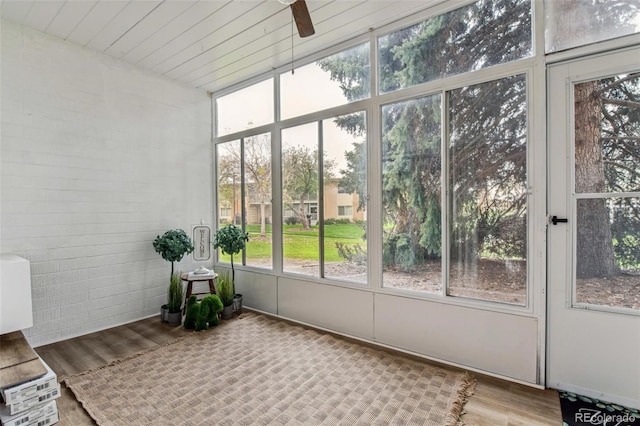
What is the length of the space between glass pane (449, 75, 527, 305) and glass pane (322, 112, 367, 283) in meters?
0.82

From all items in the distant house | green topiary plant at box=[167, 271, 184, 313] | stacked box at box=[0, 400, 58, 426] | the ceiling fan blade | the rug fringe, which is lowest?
the rug fringe

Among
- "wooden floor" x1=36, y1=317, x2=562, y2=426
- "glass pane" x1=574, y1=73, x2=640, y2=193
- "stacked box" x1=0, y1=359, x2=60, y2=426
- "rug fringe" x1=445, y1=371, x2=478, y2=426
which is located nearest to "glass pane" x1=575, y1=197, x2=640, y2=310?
"glass pane" x1=574, y1=73, x2=640, y2=193

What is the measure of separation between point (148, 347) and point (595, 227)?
3.66 meters

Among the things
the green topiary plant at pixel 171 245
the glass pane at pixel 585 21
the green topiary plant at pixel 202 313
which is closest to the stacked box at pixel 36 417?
the green topiary plant at pixel 202 313

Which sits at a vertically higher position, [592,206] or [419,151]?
[419,151]

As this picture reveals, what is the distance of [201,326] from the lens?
3.17 m

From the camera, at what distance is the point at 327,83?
3186 millimetres

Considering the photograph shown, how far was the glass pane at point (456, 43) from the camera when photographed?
2223 mm

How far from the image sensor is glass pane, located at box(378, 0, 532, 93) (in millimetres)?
2223

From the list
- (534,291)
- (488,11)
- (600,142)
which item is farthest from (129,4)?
(534,291)

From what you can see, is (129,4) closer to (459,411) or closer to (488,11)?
(488,11)

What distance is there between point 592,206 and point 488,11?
158cm

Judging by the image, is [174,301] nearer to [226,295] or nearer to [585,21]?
[226,295]

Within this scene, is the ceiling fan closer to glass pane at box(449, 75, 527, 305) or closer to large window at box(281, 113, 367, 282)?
large window at box(281, 113, 367, 282)
